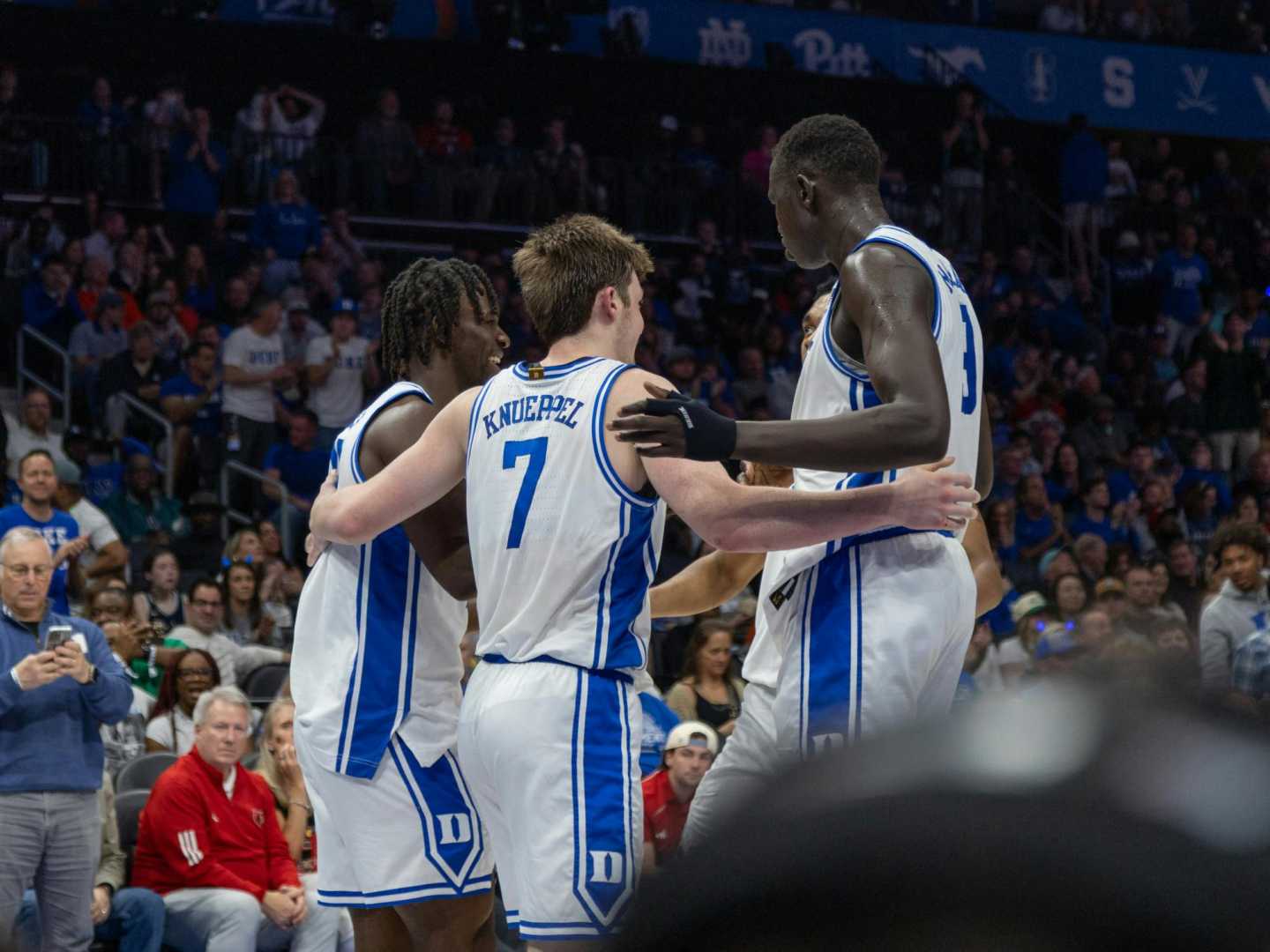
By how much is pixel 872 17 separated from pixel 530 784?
62.8 ft

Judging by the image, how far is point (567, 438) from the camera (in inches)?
144

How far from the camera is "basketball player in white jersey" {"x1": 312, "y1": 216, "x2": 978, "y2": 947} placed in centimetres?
352

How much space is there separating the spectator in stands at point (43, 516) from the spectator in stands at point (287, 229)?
5582mm

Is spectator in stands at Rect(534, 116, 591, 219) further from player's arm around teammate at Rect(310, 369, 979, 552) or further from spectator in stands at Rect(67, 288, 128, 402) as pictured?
player's arm around teammate at Rect(310, 369, 979, 552)

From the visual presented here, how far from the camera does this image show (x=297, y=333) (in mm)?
14281

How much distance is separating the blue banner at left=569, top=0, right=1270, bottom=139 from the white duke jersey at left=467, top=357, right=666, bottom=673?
1698 cm

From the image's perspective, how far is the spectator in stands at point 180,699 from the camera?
8.93 metres

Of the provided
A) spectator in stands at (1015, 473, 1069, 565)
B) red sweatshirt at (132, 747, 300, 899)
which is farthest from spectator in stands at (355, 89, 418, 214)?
red sweatshirt at (132, 747, 300, 899)

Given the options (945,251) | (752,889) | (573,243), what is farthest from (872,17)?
(752,889)

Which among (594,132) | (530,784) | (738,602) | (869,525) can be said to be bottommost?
(738,602)

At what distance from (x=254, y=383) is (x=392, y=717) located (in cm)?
977

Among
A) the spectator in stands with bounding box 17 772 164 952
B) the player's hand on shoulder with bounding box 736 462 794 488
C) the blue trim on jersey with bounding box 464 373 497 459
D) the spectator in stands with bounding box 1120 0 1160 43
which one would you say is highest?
the spectator in stands with bounding box 1120 0 1160 43

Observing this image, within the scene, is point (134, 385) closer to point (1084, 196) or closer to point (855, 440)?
point (855, 440)

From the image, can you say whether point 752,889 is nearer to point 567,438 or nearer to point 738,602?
point 567,438
